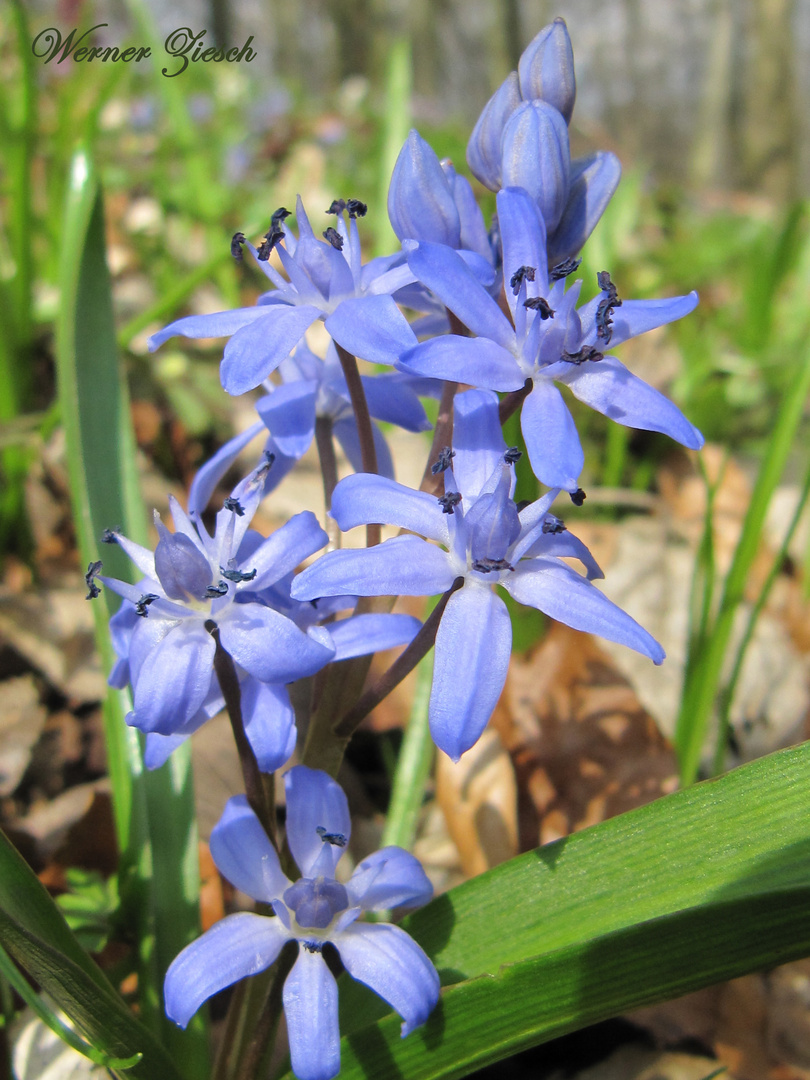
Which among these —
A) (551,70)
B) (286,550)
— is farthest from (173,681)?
(551,70)

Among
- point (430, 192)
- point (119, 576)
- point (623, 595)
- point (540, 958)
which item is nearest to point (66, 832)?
point (119, 576)

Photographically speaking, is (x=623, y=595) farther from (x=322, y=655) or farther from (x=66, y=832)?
(x=322, y=655)

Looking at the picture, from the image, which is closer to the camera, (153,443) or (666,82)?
(153,443)

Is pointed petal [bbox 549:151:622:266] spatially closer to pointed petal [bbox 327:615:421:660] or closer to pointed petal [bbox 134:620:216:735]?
pointed petal [bbox 327:615:421:660]

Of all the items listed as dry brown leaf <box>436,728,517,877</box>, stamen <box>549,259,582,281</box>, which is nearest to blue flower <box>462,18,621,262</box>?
stamen <box>549,259,582,281</box>

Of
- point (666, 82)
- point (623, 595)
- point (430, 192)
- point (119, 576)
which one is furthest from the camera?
point (666, 82)

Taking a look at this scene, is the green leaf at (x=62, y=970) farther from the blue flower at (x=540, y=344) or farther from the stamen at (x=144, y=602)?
the blue flower at (x=540, y=344)
